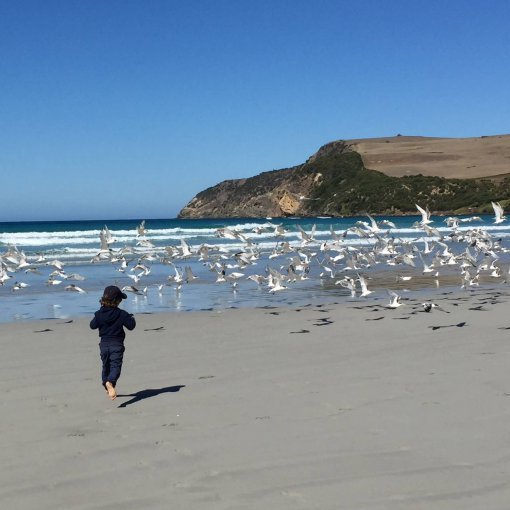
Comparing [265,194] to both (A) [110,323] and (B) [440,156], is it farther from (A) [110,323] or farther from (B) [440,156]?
(A) [110,323]

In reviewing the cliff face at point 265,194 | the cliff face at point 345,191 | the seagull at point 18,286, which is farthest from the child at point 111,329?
the cliff face at point 265,194

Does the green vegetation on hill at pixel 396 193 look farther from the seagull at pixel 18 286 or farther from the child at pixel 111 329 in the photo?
the child at pixel 111 329

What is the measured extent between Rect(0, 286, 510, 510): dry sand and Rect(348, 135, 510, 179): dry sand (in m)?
114

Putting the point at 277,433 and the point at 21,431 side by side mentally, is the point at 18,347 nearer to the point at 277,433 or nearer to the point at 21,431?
the point at 21,431

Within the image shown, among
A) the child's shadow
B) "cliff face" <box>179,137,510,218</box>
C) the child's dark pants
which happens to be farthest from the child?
"cliff face" <box>179,137,510,218</box>

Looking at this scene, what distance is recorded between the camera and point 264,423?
622 centimetres

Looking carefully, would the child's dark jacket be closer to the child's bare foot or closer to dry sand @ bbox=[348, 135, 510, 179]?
the child's bare foot

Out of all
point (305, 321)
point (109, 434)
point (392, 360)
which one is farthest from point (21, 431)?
point (305, 321)

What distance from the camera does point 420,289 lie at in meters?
17.8

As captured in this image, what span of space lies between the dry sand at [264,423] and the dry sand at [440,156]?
11416cm

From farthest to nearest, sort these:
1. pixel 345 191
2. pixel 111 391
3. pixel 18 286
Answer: pixel 345 191 → pixel 18 286 → pixel 111 391

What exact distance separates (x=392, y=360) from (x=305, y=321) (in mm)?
3831

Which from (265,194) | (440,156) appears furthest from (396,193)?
(265,194)

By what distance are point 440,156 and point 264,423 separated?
428 ft
